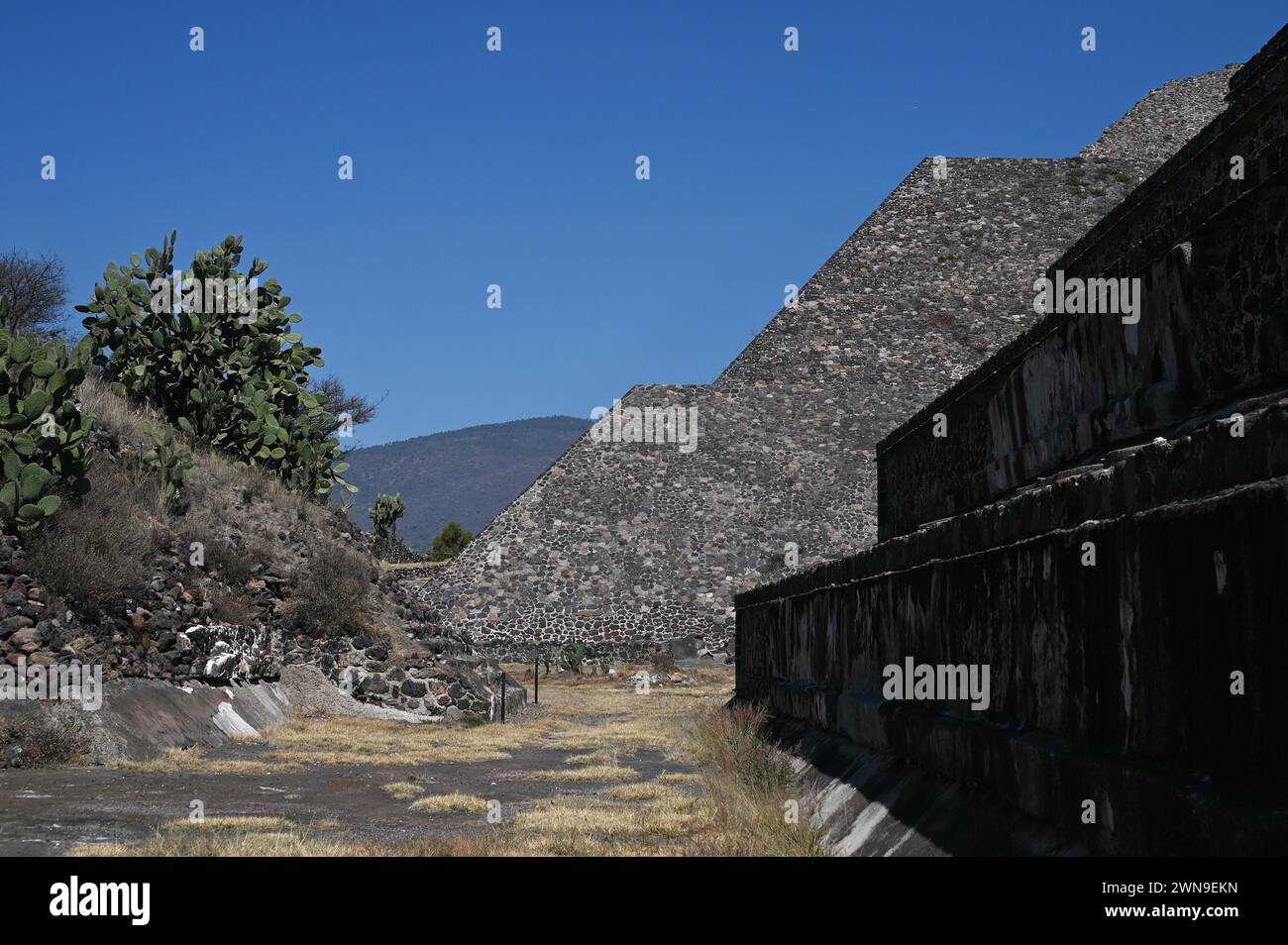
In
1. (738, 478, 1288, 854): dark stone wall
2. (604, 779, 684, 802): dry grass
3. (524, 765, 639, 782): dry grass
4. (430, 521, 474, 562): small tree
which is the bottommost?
(524, 765, 639, 782): dry grass

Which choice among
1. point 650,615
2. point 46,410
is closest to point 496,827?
point 46,410

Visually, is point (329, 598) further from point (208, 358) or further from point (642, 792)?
point (642, 792)

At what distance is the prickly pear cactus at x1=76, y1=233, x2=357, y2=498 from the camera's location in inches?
753

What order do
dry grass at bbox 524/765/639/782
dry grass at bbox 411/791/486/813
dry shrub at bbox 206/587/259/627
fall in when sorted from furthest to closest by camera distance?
1. dry shrub at bbox 206/587/259/627
2. dry grass at bbox 524/765/639/782
3. dry grass at bbox 411/791/486/813

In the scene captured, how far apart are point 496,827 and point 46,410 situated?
25.8 feet

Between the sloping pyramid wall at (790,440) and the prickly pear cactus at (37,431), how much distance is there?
26538mm

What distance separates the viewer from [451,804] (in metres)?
8.90

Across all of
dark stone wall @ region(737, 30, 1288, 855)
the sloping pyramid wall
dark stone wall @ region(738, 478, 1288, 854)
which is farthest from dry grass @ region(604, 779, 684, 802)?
the sloping pyramid wall

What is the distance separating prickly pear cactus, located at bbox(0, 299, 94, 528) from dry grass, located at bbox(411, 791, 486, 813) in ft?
18.5

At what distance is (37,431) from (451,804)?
6.62 metres

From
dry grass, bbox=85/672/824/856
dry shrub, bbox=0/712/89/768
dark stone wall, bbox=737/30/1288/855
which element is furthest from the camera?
dry shrub, bbox=0/712/89/768

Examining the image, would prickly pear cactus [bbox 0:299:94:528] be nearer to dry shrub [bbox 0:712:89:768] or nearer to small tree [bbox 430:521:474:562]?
dry shrub [bbox 0:712:89:768]
